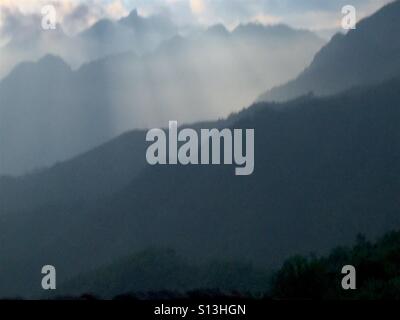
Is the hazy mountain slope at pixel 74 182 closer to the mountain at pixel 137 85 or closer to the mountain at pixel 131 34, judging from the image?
the mountain at pixel 137 85

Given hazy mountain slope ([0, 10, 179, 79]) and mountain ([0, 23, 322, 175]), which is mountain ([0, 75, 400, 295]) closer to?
mountain ([0, 23, 322, 175])

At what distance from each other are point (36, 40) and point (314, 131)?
7.24ft

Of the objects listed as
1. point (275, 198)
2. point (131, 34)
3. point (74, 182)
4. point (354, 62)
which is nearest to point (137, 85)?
point (131, 34)

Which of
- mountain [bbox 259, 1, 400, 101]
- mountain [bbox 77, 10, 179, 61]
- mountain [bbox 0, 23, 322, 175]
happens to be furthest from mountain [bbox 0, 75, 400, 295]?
mountain [bbox 77, 10, 179, 61]

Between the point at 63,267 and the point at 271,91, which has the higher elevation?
the point at 271,91

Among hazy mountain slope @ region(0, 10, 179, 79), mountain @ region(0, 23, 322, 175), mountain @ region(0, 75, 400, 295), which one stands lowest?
mountain @ region(0, 75, 400, 295)

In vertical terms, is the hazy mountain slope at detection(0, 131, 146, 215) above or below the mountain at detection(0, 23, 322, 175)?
below

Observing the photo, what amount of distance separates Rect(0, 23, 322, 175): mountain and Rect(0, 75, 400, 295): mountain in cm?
28

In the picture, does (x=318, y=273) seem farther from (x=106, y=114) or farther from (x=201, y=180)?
(x=106, y=114)

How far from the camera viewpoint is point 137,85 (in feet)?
20.8

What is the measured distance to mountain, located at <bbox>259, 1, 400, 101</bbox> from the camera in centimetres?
612

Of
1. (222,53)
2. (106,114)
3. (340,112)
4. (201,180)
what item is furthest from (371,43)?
(106,114)

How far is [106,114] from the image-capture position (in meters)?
6.30
